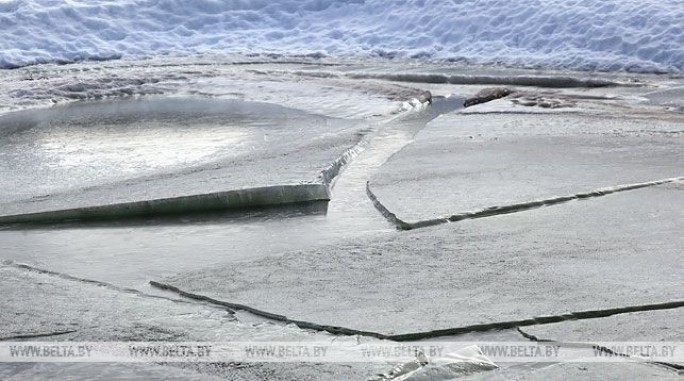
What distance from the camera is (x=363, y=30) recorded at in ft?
41.7

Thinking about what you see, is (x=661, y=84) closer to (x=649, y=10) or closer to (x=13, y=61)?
(x=649, y=10)

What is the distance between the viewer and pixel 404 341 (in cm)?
282

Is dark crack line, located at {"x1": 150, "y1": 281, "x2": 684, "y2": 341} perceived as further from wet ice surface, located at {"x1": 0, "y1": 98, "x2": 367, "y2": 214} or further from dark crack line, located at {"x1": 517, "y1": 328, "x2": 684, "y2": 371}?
wet ice surface, located at {"x1": 0, "y1": 98, "x2": 367, "y2": 214}

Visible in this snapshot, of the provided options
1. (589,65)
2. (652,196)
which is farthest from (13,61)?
(652,196)

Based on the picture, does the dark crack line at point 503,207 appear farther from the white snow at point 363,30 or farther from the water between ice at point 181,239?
the white snow at point 363,30

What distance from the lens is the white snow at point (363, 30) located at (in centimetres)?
963

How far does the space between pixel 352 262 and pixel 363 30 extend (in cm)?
945

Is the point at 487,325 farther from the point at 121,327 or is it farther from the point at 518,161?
the point at 518,161

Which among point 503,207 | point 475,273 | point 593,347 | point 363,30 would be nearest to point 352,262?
point 475,273

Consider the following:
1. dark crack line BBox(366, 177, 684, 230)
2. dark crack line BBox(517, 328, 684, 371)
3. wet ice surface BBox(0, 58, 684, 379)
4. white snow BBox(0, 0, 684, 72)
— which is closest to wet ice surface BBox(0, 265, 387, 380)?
wet ice surface BBox(0, 58, 684, 379)

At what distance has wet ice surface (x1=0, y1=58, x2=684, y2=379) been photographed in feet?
9.73

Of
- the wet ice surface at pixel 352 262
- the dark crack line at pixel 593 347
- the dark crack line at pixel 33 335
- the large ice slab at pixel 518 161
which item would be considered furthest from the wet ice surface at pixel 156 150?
the dark crack line at pixel 593 347

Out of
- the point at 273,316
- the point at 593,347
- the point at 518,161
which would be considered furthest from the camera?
the point at 518,161

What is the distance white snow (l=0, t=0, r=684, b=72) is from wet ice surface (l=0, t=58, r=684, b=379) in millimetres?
4281
